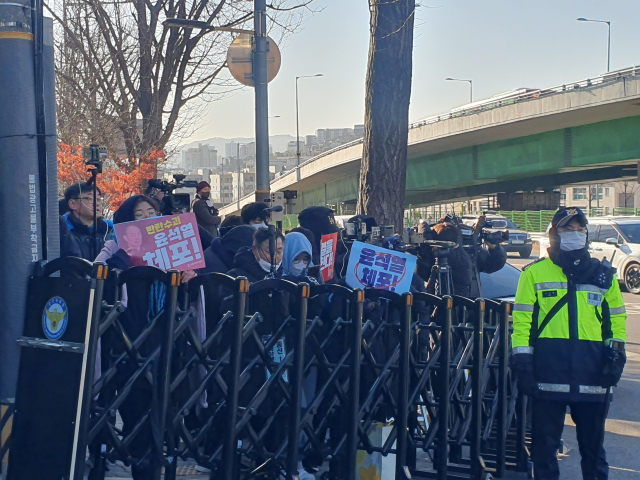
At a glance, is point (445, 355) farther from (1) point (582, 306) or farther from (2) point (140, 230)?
(2) point (140, 230)

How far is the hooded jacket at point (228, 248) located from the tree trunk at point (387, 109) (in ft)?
11.3

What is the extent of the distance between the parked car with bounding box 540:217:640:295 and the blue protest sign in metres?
12.0

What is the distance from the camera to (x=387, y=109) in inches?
370

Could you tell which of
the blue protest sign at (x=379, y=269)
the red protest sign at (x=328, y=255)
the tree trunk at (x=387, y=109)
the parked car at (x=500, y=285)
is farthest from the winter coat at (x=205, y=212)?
the blue protest sign at (x=379, y=269)

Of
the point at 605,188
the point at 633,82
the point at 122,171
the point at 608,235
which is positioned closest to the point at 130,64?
the point at 122,171

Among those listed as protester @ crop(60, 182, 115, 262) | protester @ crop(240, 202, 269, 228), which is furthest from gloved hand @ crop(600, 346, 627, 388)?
protester @ crop(60, 182, 115, 262)

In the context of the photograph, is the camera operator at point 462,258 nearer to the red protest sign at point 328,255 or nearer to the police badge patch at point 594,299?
the red protest sign at point 328,255

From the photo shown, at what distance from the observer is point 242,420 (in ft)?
14.5

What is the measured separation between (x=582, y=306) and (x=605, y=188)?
114055 mm

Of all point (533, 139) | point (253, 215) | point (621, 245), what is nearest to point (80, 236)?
point (253, 215)

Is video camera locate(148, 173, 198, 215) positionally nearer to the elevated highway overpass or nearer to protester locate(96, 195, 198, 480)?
protester locate(96, 195, 198, 480)

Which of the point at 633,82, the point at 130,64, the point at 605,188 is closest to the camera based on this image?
the point at 130,64

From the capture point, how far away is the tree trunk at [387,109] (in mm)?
9266

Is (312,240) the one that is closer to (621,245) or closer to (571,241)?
(571,241)
